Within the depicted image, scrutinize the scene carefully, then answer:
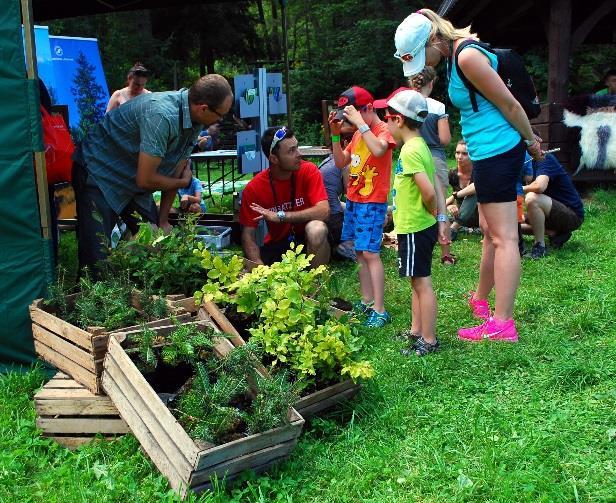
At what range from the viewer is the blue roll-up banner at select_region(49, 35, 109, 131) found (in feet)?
32.3

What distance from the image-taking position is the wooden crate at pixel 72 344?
294cm

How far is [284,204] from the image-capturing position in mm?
5074

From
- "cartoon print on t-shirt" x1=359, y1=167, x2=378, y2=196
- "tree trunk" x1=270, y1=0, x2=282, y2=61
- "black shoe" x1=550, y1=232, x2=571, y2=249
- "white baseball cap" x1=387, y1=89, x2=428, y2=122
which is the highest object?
"tree trunk" x1=270, y1=0, x2=282, y2=61

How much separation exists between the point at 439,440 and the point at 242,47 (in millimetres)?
22606

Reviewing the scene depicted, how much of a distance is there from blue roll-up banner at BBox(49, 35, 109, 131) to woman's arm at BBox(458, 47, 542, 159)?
7.35 metres

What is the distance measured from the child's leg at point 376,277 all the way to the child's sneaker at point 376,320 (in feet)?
0.11

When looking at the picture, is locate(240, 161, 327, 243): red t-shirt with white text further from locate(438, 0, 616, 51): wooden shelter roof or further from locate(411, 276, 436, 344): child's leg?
locate(438, 0, 616, 51): wooden shelter roof

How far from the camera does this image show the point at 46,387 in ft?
10.0

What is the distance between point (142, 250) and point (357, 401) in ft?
5.03

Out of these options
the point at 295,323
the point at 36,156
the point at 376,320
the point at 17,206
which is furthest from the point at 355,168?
the point at 17,206

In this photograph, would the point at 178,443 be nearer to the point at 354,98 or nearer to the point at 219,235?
the point at 354,98

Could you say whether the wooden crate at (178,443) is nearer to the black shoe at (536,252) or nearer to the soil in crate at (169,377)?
the soil in crate at (169,377)

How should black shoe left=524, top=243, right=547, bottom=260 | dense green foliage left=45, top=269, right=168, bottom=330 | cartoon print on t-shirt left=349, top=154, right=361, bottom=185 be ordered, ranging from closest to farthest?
dense green foliage left=45, top=269, right=168, bottom=330 → cartoon print on t-shirt left=349, top=154, right=361, bottom=185 → black shoe left=524, top=243, right=547, bottom=260

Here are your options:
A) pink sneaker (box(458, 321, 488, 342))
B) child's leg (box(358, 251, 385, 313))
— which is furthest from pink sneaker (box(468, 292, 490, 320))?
child's leg (box(358, 251, 385, 313))
